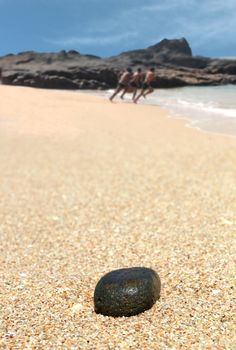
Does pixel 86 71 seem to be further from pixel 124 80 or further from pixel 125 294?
pixel 125 294

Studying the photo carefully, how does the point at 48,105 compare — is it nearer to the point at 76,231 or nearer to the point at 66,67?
the point at 76,231

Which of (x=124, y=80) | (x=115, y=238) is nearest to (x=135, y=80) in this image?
(x=124, y=80)

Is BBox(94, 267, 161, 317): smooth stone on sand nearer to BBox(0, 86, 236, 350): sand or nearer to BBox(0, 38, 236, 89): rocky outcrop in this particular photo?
BBox(0, 86, 236, 350): sand

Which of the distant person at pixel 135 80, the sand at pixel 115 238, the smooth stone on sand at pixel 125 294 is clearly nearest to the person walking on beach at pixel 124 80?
the distant person at pixel 135 80

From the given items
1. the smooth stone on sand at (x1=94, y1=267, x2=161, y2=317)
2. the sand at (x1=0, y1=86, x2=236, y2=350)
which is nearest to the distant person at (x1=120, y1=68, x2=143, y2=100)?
the sand at (x1=0, y1=86, x2=236, y2=350)

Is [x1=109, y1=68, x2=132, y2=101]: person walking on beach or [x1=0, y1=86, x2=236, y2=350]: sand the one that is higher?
[x1=109, y1=68, x2=132, y2=101]: person walking on beach
